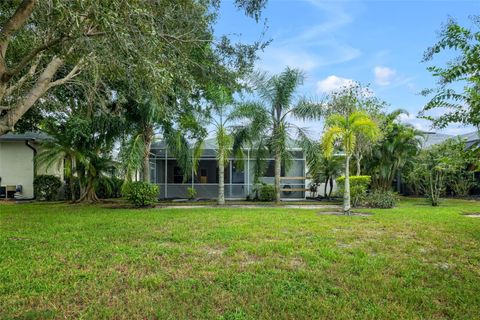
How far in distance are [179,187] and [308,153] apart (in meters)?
8.15

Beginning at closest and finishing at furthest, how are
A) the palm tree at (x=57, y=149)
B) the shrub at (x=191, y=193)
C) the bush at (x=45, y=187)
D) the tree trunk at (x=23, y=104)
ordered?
1. the tree trunk at (x=23, y=104)
2. the palm tree at (x=57, y=149)
3. the bush at (x=45, y=187)
4. the shrub at (x=191, y=193)

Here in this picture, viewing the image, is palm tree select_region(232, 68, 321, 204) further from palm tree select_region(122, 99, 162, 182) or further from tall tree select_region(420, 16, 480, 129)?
tall tree select_region(420, 16, 480, 129)

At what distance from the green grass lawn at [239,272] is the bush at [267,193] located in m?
9.29

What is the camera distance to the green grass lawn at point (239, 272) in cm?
367

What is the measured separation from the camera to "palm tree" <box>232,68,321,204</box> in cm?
1468

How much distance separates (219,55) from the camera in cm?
919

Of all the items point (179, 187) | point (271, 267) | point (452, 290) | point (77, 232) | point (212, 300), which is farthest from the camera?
point (179, 187)

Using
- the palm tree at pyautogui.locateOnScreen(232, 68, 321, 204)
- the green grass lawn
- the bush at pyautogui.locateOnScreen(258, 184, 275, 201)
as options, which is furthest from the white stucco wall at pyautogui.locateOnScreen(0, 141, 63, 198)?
the bush at pyautogui.locateOnScreen(258, 184, 275, 201)

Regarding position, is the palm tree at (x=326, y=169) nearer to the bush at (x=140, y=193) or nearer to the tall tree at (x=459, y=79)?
the bush at (x=140, y=193)

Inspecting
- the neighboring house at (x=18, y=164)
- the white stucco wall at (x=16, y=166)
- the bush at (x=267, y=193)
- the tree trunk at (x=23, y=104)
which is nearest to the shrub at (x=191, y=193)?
the bush at (x=267, y=193)

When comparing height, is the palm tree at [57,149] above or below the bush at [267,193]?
above

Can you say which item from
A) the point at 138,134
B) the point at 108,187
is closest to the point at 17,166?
the point at 108,187

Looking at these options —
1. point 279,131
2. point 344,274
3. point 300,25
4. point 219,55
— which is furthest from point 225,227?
point 279,131

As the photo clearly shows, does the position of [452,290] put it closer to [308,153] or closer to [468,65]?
[468,65]
